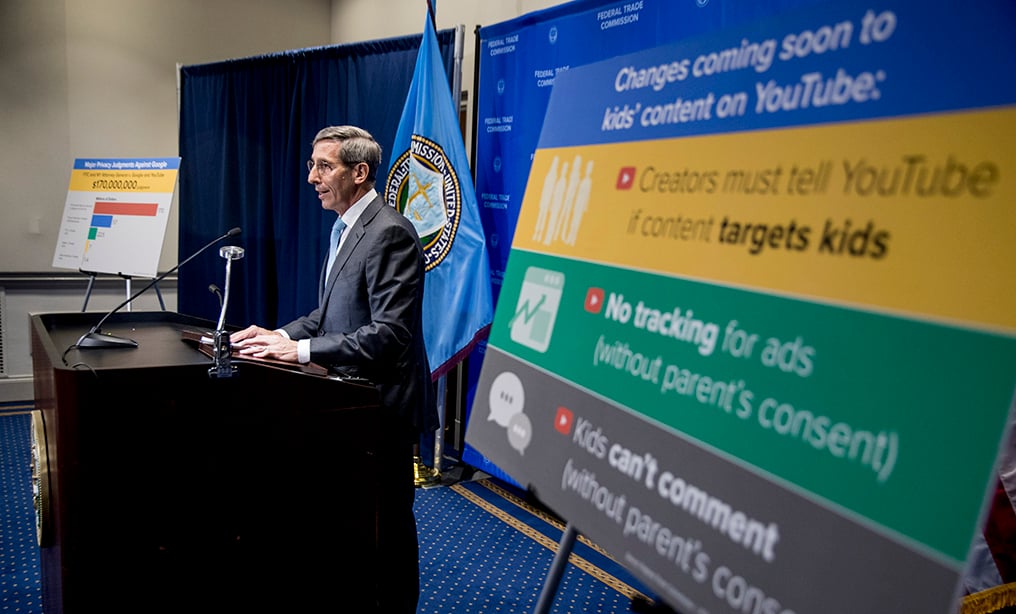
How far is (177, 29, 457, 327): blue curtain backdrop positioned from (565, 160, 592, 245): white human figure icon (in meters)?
2.90

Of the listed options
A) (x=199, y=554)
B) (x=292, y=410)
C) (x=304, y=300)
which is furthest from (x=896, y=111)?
(x=304, y=300)

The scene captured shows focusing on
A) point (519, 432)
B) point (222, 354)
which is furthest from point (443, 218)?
point (519, 432)

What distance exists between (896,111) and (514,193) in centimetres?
269

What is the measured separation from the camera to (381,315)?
1890 millimetres

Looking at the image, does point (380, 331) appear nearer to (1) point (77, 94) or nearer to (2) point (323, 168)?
(2) point (323, 168)

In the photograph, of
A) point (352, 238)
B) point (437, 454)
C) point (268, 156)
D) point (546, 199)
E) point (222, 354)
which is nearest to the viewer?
point (546, 199)

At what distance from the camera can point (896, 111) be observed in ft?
2.22

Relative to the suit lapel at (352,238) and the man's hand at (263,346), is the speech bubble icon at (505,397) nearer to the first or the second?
the man's hand at (263,346)

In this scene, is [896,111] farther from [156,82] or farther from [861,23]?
[156,82]

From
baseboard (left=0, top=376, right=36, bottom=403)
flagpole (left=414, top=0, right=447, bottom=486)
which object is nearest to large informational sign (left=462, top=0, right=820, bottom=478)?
flagpole (left=414, top=0, right=447, bottom=486)

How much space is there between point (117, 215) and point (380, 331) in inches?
109

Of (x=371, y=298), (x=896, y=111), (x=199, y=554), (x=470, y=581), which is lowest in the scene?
(x=470, y=581)

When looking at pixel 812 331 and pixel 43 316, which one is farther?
pixel 43 316

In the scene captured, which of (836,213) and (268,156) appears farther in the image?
(268,156)
